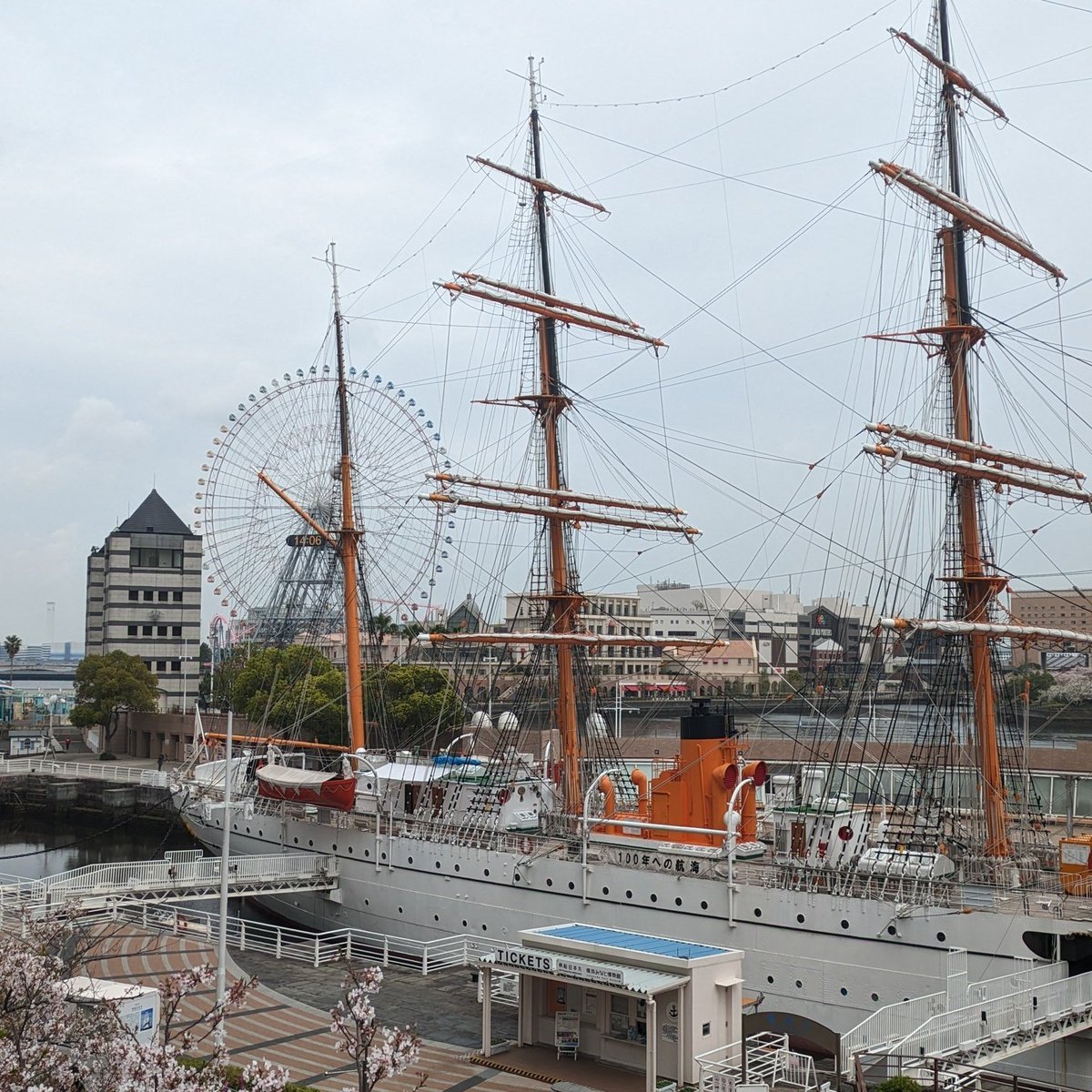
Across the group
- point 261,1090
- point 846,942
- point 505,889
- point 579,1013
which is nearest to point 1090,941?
point 846,942

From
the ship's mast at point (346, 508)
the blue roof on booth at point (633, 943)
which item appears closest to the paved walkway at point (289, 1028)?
the blue roof on booth at point (633, 943)

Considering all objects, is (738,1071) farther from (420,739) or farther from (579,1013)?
(420,739)

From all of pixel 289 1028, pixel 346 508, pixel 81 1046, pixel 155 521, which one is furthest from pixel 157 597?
pixel 81 1046

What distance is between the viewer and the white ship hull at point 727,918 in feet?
71.1

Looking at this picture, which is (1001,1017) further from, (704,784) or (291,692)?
(291,692)

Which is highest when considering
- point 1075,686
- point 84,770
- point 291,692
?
point 1075,686

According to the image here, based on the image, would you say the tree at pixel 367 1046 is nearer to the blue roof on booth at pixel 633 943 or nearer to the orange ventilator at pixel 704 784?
the blue roof on booth at pixel 633 943

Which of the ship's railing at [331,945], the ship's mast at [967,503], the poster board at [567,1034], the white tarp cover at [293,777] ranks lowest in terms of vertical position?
the ship's railing at [331,945]

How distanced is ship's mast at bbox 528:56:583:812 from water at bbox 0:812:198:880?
2286 centimetres

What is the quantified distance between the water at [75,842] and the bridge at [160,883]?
710 inches

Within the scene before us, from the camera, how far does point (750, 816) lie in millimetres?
28062

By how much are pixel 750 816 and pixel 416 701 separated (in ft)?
119

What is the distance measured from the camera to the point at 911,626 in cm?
2569

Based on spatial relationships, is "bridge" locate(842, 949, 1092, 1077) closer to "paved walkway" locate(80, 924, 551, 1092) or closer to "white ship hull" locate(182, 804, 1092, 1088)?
"white ship hull" locate(182, 804, 1092, 1088)
